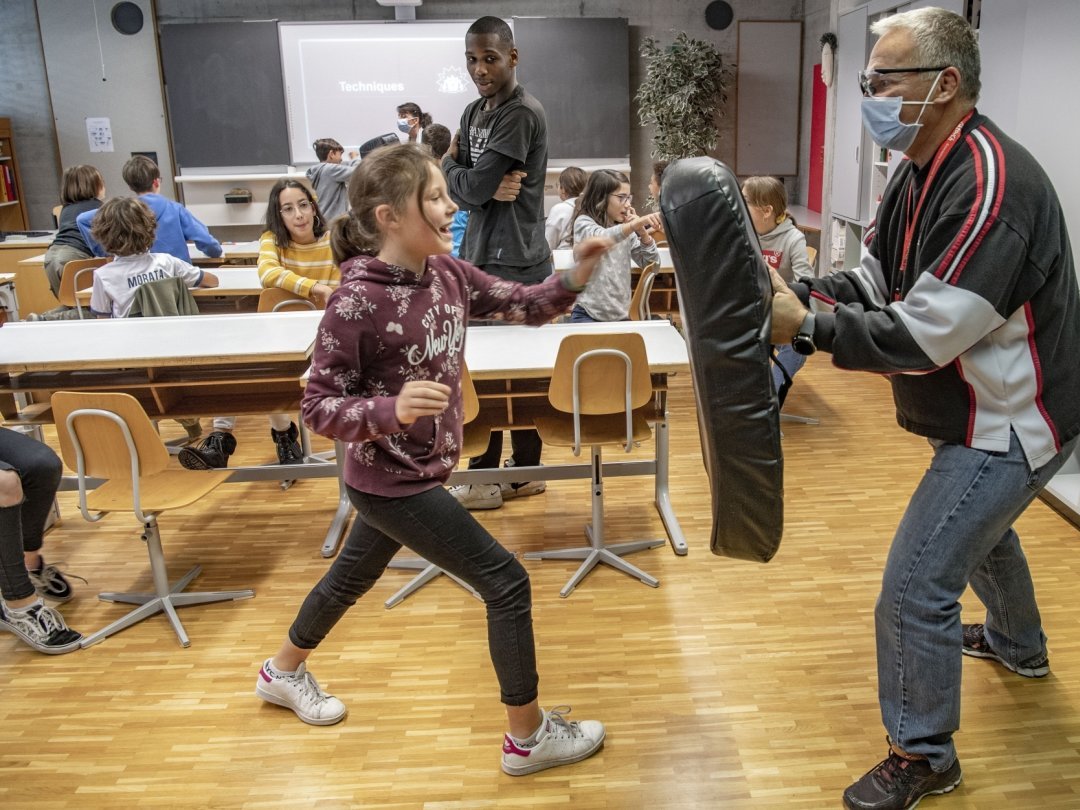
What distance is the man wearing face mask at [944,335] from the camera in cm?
171

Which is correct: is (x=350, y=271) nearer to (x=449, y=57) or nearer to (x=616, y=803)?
(x=616, y=803)

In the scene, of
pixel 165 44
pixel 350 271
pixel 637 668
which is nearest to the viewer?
pixel 350 271

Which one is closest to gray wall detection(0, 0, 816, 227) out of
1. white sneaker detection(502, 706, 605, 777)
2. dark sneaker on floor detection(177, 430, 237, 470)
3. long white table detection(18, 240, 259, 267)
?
long white table detection(18, 240, 259, 267)

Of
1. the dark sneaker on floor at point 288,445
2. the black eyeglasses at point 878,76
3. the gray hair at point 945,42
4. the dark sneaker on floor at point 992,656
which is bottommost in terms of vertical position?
the dark sneaker on floor at point 992,656

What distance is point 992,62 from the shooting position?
4.31m

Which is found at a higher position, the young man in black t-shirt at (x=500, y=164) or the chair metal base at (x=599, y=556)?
the young man in black t-shirt at (x=500, y=164)

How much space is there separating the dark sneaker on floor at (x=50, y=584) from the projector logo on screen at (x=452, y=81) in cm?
678

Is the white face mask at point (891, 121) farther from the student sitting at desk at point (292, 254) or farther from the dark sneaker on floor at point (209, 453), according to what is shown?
the dark sneaker on floor at point (209, 453)

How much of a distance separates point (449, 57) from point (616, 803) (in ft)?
26.3

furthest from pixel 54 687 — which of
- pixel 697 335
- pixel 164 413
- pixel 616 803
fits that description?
pixel 697 335

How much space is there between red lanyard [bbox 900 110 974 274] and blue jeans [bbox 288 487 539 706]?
1.10 metres

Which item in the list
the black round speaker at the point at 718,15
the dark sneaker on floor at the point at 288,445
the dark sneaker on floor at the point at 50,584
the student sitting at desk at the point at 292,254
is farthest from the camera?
the black round speaker at the point at 718,15

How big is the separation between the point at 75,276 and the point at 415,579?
10.4 ft

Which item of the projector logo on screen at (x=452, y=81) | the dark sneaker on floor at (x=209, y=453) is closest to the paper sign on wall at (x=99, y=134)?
the projector logo on screen at (x=452, y=81)
